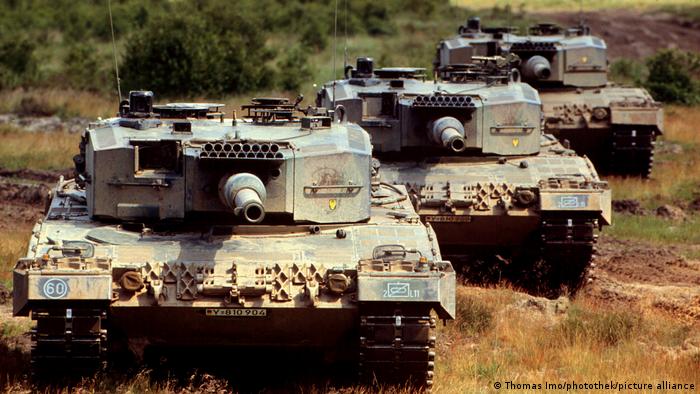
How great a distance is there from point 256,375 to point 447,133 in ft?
Answer: 19.2

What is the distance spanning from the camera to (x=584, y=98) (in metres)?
31.0

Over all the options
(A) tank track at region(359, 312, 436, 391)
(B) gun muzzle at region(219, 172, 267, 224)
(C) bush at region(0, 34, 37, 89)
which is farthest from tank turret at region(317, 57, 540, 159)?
(C) bush at region(0, 34, 37, 89)

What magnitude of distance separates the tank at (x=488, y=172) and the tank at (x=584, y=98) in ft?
22.0

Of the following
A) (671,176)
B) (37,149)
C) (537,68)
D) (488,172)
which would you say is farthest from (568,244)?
(37,149)

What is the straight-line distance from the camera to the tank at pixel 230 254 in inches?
544

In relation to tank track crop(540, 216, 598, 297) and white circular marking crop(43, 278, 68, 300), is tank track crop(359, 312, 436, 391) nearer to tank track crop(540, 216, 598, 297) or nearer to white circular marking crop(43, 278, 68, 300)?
white circular marking crop(43, 278, 68, 300)

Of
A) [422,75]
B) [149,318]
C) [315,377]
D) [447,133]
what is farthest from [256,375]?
[422,75]

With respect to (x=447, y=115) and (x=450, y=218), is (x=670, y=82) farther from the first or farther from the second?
(x=450, y=218)

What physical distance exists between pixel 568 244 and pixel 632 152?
11.0 metres

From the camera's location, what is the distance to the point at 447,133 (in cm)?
2077

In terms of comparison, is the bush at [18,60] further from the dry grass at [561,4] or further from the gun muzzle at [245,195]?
the gun muzzle at [245,195]

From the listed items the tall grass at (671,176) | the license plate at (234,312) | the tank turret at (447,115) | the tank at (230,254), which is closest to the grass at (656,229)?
the tall grass at (671,176)

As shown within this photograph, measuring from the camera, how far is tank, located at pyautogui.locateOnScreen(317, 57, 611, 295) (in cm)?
2020

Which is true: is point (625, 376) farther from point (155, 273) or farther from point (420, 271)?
point (155, 273)
